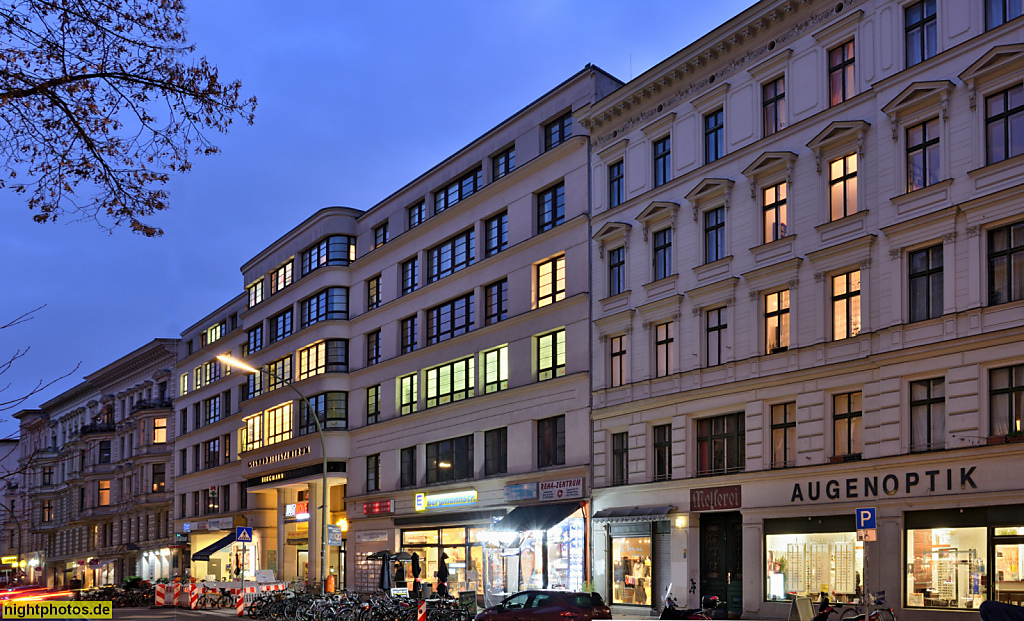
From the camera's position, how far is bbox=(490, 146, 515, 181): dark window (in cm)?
4516

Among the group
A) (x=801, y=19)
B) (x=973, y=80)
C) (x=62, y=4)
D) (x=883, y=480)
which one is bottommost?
(x=883, y=480)

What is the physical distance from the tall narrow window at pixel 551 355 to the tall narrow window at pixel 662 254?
5.79m

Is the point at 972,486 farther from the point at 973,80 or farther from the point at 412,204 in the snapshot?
the point at 412,204

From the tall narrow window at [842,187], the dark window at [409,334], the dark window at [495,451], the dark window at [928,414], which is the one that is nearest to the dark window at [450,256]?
the dark window at [409,334]

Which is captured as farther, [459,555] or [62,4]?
[459,555]

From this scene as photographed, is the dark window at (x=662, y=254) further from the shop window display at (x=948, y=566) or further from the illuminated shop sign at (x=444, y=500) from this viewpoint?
the illuminated shop sign at (x=444, y=500)

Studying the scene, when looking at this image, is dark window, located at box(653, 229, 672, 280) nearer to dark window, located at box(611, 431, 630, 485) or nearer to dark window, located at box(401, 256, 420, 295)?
dark window, located at box(611, 431, 630, 485)

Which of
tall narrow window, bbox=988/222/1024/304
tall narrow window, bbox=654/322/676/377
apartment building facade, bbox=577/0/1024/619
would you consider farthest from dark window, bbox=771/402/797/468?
tall narrow window, bbox=988/222/1024/304

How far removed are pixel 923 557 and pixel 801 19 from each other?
15.0 metres

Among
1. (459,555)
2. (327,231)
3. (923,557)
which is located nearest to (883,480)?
(923,557)

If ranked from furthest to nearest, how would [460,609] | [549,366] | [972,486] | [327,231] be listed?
[327,231]
[549,366]
[460,609]
[972,486]

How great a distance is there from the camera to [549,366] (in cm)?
4134

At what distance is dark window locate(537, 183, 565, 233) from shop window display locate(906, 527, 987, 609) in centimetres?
1894

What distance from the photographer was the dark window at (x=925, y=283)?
26.9 m
